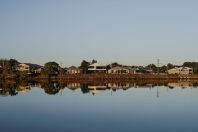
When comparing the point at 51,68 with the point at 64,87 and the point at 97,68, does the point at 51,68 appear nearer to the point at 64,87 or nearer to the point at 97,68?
the point at 97,68

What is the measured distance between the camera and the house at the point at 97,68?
10000 cm

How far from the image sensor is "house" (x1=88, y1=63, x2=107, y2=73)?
328 ft

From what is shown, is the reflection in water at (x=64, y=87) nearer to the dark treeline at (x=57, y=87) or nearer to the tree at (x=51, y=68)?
the dark treeline at (x=57, y=87)

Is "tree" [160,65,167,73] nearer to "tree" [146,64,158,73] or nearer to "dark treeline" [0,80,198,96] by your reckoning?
"tree" [146,64,158,73]

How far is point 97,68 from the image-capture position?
100500mm

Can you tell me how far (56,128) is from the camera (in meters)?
17.0

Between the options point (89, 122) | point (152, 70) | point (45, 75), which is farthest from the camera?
point (152, 70)

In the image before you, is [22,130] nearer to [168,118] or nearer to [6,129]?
[6,129]

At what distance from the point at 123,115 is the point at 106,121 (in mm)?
A: 3211

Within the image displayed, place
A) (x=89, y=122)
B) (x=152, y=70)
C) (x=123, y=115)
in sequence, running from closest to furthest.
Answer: (x=89, y=122), (x=123, y=115), (x=152, y=70)

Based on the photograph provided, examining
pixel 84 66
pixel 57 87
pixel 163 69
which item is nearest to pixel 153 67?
pixel 163 69

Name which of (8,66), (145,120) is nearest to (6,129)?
(145,120)

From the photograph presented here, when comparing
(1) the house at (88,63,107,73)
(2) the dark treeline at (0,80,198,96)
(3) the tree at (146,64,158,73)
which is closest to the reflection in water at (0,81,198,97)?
(2) the dark treeline at (0,80,198,96)

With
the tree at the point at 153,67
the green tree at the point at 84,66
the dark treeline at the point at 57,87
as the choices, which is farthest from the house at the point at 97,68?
the dark treeline at the point at 57,87
